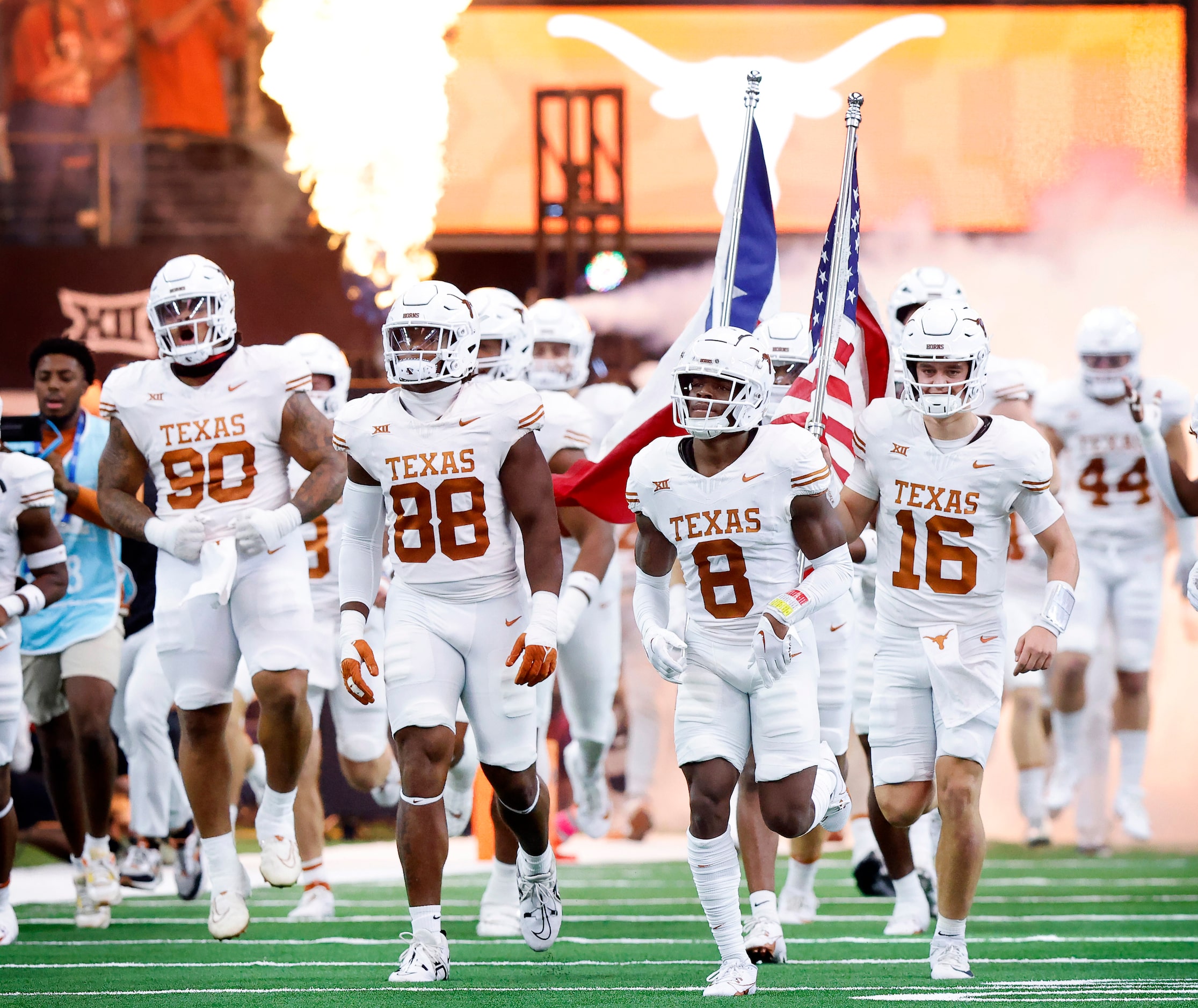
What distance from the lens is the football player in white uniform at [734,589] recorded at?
16.7 feet

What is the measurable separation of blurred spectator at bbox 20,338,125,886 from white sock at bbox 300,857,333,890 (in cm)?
67

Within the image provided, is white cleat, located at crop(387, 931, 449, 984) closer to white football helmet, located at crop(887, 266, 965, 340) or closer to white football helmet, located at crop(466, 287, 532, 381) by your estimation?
white football helmet, located at crop(466, 287, 532, 381)

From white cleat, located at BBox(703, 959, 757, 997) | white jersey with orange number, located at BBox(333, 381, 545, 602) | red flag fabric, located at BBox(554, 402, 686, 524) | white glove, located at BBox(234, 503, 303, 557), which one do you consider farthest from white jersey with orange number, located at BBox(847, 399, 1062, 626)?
white glove, located at BBox(234, 503, 303, 557)

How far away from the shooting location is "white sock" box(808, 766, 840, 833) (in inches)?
206

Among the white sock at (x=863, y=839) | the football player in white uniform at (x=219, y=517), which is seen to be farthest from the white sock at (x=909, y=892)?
the football player in white uniform at (x=219, y=517)

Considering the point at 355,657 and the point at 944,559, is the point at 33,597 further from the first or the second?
the point at 944,559

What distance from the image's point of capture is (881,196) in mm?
11406

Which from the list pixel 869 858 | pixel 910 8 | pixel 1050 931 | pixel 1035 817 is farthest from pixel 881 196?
pixel 1050 931

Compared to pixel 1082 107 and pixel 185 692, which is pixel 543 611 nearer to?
pixel 185 692

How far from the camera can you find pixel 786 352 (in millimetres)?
6719

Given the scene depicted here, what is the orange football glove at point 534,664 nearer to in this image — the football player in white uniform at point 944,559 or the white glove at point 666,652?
the white glove at point 666,652

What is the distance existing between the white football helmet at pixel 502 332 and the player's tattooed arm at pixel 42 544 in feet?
5.01

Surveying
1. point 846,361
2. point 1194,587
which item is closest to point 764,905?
point 1194,587

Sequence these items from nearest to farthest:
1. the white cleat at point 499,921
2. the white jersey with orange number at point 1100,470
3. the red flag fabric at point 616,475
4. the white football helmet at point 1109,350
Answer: the red flag fabric at point 616,475
the white cleat at point 499,921
the white football helmet at point 1109,350
the white jersey with orange number at point 1100,470
